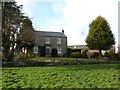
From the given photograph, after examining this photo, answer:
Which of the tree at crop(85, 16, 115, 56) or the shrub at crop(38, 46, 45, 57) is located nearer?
the tree at crop(85, 16, 115, 56)

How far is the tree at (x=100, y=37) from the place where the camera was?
5459cm

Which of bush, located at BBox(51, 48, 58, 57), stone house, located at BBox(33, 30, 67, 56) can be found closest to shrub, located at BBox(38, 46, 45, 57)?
bush, located at BBox(51, 48, 58, 57)

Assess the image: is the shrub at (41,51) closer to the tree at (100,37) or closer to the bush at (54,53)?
the bush at (54,53)

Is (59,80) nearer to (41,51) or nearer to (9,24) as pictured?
(9,24)

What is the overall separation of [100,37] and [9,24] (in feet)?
73.5

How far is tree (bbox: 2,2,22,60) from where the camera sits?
36.8 m

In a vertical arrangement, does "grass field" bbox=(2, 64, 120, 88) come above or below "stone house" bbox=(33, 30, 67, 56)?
below

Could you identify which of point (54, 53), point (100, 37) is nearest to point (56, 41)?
point (54, 53)

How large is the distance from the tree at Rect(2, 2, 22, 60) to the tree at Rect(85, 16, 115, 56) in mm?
19580

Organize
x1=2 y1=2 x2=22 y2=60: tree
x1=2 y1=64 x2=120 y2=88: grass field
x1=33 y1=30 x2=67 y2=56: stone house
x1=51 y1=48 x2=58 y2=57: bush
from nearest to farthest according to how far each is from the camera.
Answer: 1. x1=2 y1=64 x2=120 y2=88: grass field
2. x1=2 y1=2 x2=22 y2=60: tree
3. x1=51 y1=48 x2=58 y2=57: bush
4. x1=33 y1=30 x2=67 y2=56: stone house

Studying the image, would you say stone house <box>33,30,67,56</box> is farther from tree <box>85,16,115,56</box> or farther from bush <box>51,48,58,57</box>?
tree <box>85,16,115,56</box>

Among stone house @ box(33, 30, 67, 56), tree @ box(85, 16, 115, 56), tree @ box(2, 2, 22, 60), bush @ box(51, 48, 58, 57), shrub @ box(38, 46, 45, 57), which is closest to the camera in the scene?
tree @ box(2, 2, 22, 60)

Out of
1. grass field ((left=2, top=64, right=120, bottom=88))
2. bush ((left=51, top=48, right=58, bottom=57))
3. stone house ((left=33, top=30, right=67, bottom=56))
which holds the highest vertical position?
stone house ((left=33, top=30, right=67, bottom=56))

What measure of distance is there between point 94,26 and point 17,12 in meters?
21.7
